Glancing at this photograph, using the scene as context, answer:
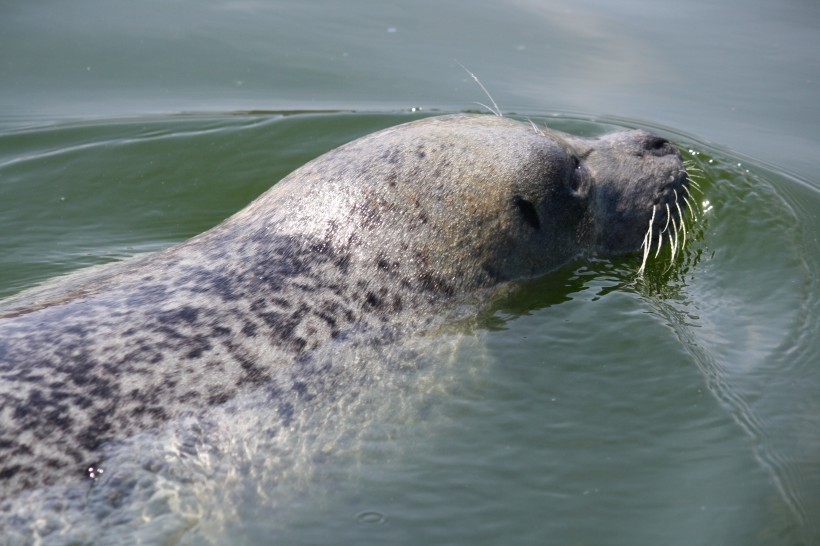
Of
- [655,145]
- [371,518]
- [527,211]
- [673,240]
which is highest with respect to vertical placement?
[655,145]

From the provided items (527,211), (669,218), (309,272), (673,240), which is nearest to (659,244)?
(669,218)

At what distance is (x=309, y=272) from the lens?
5473 mm

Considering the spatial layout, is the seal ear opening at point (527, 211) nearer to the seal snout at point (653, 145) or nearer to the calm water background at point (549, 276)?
the calm water background at point (549, 276)

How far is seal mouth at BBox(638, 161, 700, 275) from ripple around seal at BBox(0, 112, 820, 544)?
0.13 meters

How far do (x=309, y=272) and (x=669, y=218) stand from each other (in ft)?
8.81

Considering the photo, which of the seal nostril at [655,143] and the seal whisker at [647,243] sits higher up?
the seal nostril at [655,143]

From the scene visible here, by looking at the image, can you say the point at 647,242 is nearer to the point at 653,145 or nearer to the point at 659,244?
the point at 659,244

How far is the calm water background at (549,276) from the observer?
4.75 m

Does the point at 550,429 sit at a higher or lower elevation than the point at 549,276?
lower

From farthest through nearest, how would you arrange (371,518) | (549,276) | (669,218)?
1. (669,218)
2. (549,276)
3. (371,518)

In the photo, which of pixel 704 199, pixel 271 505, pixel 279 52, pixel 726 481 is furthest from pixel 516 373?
pixel 279 52

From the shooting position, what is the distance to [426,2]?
11.7 m

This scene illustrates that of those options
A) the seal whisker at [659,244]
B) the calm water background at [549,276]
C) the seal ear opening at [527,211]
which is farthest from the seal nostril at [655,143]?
the seal ear opening at [527,211]

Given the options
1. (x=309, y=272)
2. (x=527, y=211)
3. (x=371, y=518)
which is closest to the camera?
(x=371, y=518)
